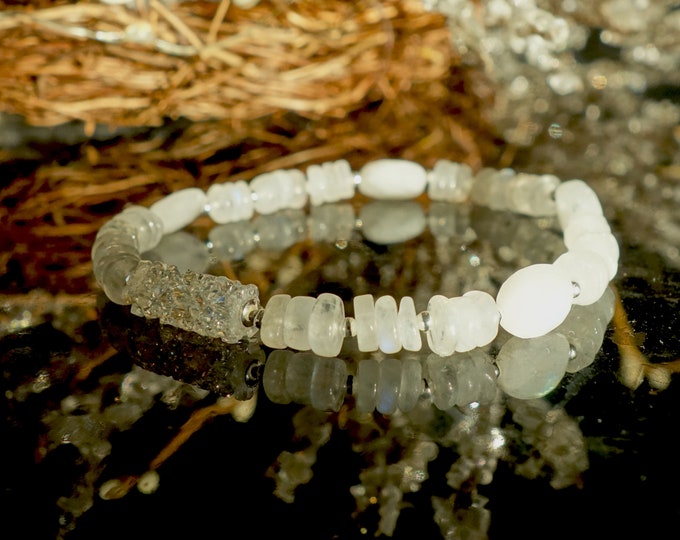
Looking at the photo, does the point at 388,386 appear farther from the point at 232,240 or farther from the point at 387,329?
the point at 232,240

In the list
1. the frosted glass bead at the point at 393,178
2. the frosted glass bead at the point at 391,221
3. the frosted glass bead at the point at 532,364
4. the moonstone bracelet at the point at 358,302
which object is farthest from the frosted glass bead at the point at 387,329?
the frosted glass bead at the point at 393,178

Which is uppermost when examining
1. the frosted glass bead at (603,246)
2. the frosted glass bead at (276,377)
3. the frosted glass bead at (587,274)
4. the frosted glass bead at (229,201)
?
the frosted glass bead at (587,274)

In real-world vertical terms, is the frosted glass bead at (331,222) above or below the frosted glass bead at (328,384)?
below

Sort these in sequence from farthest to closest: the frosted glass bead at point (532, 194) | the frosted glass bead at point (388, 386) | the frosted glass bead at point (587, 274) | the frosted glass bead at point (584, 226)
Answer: the frosted glass bead at point (532, 194), the frosted glass bead at point (584, 226), the frosted glass bead at point (587, 274), the frosted glass bead at point (388, 386)

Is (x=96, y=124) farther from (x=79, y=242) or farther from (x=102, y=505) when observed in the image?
(x=102, y=505)

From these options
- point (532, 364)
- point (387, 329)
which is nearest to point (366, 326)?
point (387, 329)

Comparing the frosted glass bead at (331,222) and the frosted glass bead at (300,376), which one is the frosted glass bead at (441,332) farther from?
the frosted glass bead at (331,222)

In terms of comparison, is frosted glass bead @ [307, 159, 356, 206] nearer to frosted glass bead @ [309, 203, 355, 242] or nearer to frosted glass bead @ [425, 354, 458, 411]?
frosted glass bead @ [309, 203, 355, 242]

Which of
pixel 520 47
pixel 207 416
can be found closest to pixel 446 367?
pixel 207 416
